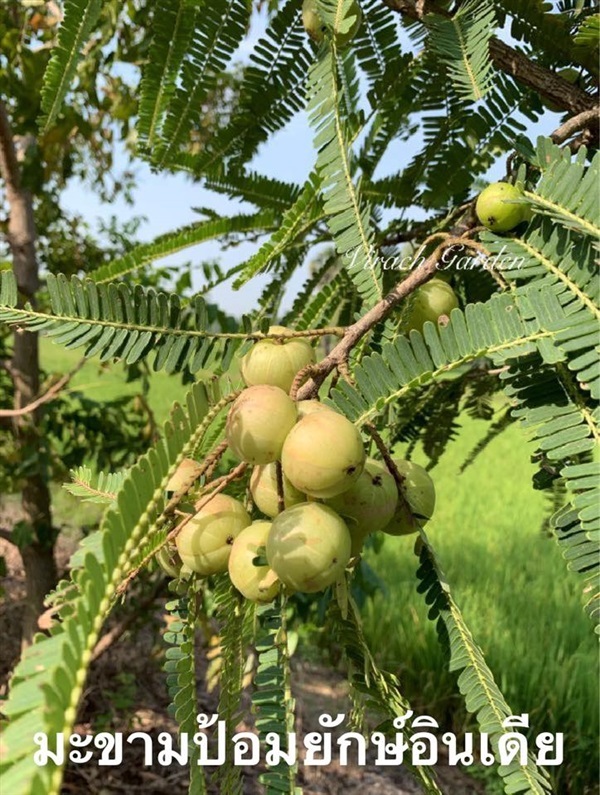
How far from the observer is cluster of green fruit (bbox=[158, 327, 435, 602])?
0.35 m

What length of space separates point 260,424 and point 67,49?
458 mm

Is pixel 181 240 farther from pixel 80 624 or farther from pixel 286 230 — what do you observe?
pixel 80 624

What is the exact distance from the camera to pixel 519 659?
2.12 meters

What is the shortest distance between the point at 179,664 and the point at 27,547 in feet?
4.40

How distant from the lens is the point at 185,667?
1.34 feet

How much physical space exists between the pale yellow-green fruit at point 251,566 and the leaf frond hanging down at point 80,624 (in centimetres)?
6

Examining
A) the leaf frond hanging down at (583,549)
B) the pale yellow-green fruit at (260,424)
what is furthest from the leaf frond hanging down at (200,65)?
the leaf frond hanging down at (583,549)

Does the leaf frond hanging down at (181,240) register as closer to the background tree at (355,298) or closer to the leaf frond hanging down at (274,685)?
the background tree at (355,298)

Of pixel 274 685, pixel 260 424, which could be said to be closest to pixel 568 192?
pixel 260 424

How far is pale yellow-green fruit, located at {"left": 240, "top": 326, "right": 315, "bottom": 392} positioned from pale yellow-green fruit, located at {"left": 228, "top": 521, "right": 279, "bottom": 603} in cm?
9

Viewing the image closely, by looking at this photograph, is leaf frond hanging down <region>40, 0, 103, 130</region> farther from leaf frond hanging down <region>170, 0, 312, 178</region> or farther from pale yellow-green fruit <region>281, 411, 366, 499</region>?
pale yellow-green fruit <region>281, 411, 366, 499</region>

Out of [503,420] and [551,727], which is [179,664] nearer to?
[503,420]
